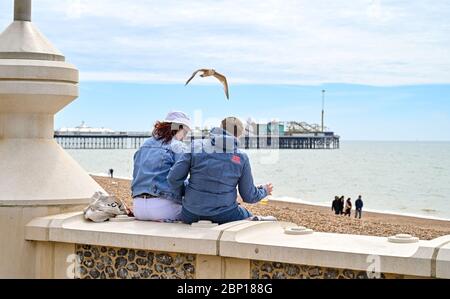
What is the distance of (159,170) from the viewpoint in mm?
6676

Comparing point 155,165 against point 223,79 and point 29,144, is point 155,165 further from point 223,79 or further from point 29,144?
point 29,144

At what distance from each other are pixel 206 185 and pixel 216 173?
0.34ft

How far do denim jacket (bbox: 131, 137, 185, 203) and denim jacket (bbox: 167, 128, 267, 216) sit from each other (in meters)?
0.31

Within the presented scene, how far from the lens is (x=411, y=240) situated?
5.45 m

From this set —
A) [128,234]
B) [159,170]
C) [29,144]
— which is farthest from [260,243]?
[29,144]

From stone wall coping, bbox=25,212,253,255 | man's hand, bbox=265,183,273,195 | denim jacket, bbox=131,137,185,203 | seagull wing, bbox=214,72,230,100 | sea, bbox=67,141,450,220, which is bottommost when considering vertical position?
sea, bbox=67,141,450,220

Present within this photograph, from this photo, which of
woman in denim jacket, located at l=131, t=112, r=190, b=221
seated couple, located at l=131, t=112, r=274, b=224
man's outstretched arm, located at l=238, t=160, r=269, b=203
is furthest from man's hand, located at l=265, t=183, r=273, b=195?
woman in denim jacket, located at l=131, t=112, r=190, b=221

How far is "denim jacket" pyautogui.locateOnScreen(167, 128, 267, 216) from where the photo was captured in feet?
20.3

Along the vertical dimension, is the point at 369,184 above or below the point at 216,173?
below

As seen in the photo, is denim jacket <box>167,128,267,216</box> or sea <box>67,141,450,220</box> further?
sea <box>67,141,450,220</box>

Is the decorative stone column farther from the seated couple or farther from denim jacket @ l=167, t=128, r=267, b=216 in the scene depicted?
denim jacket @ l=167, t=128, r=267, b=216
